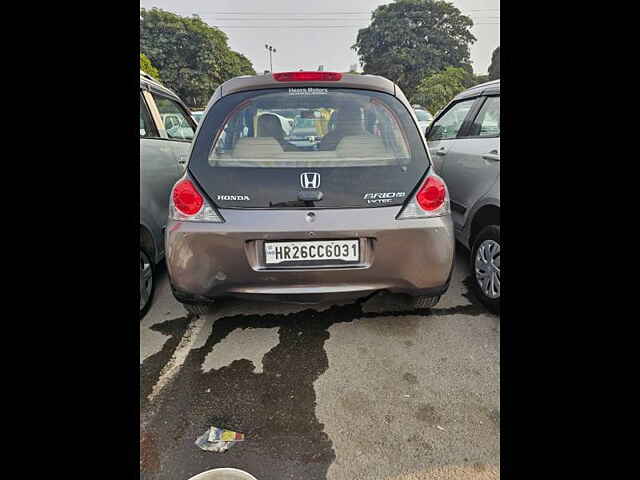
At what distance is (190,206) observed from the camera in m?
2.21

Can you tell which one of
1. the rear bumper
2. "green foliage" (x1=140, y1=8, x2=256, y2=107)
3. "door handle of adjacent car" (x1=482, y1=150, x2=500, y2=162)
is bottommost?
the rear bumper

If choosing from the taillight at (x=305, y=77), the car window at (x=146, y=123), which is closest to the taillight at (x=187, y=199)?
the taillight at (x=305, y=77)

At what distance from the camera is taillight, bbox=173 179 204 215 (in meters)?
2.21

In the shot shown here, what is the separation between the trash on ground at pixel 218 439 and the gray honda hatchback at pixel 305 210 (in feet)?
2.27

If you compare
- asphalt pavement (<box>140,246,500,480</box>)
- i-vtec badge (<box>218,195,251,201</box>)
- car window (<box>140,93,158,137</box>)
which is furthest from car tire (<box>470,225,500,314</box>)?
car window (<box>140,93,158,137</box>)

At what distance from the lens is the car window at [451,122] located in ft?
12.8

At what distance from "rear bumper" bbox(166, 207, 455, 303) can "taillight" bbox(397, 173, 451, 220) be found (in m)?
0.04

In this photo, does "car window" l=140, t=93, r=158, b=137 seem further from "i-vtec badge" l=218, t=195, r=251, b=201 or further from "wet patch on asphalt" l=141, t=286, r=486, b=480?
"wet patch on asphalt" l=141, t=286, r=486, b=480

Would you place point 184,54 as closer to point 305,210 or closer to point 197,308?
point 197,308

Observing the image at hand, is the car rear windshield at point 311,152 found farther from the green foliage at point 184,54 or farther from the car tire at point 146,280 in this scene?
the green foliage at point 184,54
